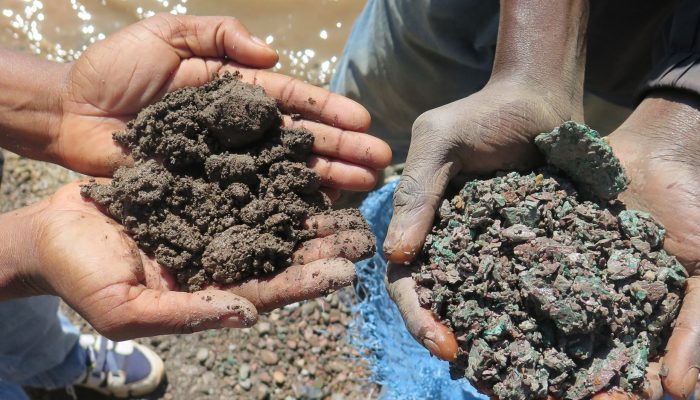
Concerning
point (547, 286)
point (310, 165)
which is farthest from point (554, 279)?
point (310, 165)

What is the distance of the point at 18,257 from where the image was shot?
1.99m

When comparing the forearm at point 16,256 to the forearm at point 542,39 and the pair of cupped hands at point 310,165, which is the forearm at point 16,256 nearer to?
the pair of cupped hands at point 310,165

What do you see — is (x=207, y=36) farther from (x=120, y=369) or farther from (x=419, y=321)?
(x=120, y=369)

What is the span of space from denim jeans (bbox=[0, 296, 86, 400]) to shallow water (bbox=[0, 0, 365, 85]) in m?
2.35

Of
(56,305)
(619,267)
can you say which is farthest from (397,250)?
(56,305)

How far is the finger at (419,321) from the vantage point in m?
1.89

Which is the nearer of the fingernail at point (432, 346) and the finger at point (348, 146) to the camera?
the fingernail at point (432, 346)

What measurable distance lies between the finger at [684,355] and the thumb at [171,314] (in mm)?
1359

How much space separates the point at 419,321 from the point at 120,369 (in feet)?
6.54

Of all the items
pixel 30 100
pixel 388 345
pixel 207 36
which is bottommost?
pixel 388 345

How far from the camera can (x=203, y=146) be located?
7.16 ft

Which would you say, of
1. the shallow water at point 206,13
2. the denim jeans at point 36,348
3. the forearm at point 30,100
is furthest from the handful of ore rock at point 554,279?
the shallow water at point 206,13

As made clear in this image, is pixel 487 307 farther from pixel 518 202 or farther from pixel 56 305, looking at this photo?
pixel 56 305

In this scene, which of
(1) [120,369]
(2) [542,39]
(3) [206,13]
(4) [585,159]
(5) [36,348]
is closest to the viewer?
(4) [585,159]
